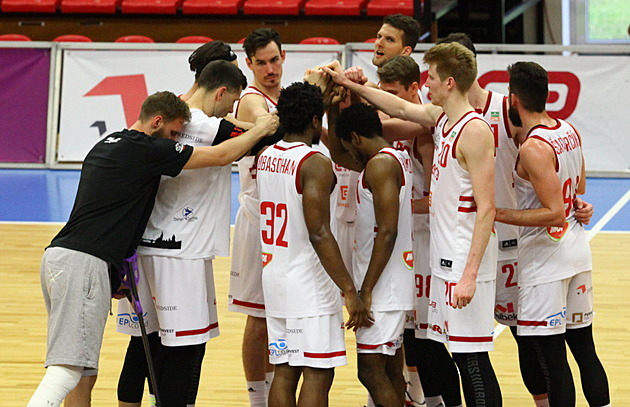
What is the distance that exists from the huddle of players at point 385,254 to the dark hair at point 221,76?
0.03 meters

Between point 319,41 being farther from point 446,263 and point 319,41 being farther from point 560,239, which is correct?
point 446,263

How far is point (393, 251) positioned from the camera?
15.3 feet

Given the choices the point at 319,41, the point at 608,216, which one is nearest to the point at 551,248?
the point at 608,216

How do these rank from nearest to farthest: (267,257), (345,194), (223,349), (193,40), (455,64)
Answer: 1. (455,64)
2. (267,257)
3. (345,194)
4. (223,349)
5. (193,40)

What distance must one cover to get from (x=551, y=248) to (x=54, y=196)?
340 inches

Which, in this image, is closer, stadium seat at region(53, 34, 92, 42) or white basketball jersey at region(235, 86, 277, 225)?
white basketball jersey at region(235, 86, 277, 225)

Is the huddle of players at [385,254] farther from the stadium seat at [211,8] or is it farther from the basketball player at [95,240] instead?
the stadium seat at [211,8]

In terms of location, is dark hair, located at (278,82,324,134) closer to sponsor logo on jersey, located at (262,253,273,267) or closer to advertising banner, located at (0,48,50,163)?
sponsor logo on jersey, located at (262,253,273,267)

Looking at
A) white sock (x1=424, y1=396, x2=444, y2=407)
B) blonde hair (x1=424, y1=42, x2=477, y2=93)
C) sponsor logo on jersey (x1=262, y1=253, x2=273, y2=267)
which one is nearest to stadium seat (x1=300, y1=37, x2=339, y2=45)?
white sock (x1=424, y1=396, x2=444, y2=407)

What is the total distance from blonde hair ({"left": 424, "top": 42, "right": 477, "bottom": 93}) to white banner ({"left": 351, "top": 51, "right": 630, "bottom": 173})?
28.5ft

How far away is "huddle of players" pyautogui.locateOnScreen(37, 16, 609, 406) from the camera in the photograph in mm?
4426

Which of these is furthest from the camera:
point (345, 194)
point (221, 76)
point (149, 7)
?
point (149, 7)

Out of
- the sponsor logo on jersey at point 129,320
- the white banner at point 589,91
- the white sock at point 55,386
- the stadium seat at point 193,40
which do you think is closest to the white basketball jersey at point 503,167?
the sponsor logo on jersey at point 129,320

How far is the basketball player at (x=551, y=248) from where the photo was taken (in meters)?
4.57
